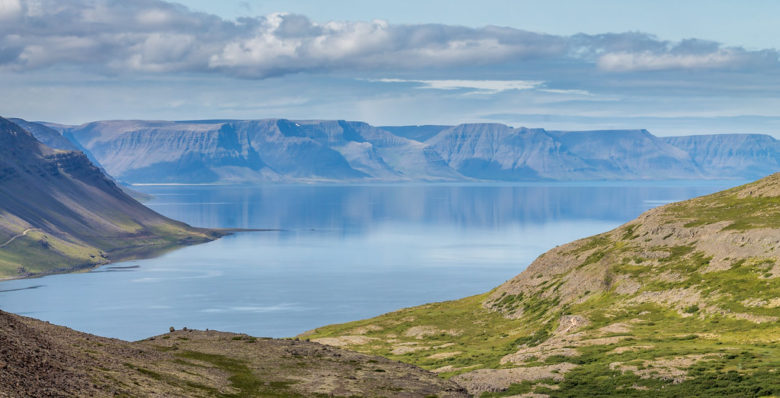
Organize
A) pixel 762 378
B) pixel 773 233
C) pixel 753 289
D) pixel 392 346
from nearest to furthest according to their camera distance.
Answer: pixel 762 378 → pixel 753 289 → pixel 773 233 → pixel 392 346

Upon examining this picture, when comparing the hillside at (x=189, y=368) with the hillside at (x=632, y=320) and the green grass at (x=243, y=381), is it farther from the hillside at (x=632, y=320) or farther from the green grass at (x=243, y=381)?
the hillside at (x=632, y=320)

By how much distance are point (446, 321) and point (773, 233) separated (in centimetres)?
5608

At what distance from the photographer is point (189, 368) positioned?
75.4 metres

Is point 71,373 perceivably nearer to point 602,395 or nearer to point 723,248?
point 602,395

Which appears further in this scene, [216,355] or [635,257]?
[635,257]

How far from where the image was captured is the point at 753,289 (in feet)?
337

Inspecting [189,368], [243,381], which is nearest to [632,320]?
[243,381]

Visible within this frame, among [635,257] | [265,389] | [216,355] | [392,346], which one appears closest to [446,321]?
[392,346]

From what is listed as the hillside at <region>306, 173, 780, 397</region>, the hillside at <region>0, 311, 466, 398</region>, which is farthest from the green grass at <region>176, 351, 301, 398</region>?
the hillside at <region>306, 173, 780, 397</region>

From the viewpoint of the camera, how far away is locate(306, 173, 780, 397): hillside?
77.7m

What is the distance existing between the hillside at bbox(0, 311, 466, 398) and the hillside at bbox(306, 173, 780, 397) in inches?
461

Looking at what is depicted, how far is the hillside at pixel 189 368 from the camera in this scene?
5712 centimetres

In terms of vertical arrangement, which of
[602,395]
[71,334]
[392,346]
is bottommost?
[392,346]

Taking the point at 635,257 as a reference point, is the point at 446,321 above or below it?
below
